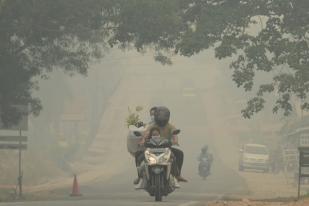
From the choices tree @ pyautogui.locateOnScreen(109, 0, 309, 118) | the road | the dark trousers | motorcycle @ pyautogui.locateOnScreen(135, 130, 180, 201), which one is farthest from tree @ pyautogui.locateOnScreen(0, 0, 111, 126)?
motorcycle @ pyautogui.locateOnScreen(135, 130, 180, 201)

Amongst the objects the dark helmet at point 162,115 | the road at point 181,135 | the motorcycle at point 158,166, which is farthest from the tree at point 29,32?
the motorcycle at point 158,166

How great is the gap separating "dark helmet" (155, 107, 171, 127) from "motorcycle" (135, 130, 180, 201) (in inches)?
11.8

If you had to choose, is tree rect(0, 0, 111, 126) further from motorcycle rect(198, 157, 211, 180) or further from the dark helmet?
the dark helmet

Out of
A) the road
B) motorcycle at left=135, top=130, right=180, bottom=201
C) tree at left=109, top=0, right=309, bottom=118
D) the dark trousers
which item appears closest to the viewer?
motorcycle at left=135, top=130, right=180, bottom=201

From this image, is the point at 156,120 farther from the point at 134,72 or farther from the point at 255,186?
the point at 134,72

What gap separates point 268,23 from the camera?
28.1 m

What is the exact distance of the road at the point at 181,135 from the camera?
39438 mm

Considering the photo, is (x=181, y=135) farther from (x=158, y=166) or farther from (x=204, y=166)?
(x=158, y=166)

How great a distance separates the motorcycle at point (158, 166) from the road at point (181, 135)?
6623mm

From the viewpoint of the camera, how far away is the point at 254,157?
177 ft

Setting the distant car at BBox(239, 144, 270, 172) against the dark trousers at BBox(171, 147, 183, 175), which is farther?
the distant car at BBox(239, 144, 270, 172)

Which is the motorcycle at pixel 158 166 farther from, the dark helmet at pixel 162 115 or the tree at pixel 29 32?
the tree at pixel 29 32

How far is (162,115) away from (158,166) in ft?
2.83

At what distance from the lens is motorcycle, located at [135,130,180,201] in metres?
12.9
